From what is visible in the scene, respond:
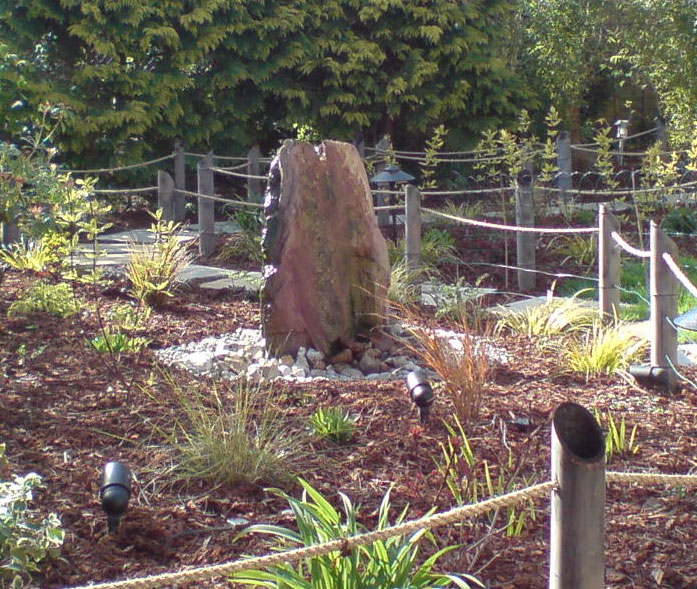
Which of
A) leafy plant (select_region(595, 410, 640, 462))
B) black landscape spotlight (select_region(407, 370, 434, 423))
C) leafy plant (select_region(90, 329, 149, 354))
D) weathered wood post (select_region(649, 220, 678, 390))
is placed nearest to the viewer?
leafy plant (select_region(595, 410, 640, 462))

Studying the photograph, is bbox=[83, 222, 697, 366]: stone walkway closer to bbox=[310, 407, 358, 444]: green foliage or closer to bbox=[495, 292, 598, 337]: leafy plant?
bbox=[495, 292, 598, 337]: leafy plant

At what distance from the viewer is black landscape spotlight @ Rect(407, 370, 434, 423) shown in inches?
172

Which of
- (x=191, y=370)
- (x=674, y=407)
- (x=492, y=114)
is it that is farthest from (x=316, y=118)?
(x=674, y=407)

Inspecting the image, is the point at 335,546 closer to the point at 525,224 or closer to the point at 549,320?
the point at 549,320

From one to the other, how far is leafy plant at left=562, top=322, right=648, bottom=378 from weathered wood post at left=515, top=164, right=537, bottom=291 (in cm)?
296

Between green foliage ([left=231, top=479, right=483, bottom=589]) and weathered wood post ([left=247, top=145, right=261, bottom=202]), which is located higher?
weathered wood post ([left=247, top=145, right=261, bottom=202])

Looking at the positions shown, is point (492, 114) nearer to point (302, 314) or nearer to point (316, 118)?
point (316, 118)

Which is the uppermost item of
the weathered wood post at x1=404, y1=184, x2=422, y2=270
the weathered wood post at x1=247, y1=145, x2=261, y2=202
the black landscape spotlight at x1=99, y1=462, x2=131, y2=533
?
the weathered wood post at x1=247, y1=145, x2=261, y2=202

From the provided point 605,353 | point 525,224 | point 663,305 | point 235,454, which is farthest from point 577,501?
point 525,224

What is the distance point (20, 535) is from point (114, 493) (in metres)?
0.41

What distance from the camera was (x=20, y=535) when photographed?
111 inches

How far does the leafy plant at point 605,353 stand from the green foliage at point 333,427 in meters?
1.75

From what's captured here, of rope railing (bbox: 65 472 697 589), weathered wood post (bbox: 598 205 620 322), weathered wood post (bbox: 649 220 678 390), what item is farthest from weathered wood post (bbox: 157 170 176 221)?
rope railing (bbox: 65 472 697 589)

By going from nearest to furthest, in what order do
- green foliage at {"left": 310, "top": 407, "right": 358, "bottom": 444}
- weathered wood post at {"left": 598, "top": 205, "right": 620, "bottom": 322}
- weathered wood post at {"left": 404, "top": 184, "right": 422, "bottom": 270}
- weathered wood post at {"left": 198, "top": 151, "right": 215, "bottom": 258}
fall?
green foliage at {"left": 310, "top": 407, "right": 358, "bottom": 444}, weathered wood post at {"left": 598, "top": 205, "right": 620, "bottom": 322}, weathered wood post at {"left": 404, "top": 184, "right": 422, "bottom": 270}, weathered wood post at {"left": 198, "top": 151, "right": 215, "bottom": 258}
